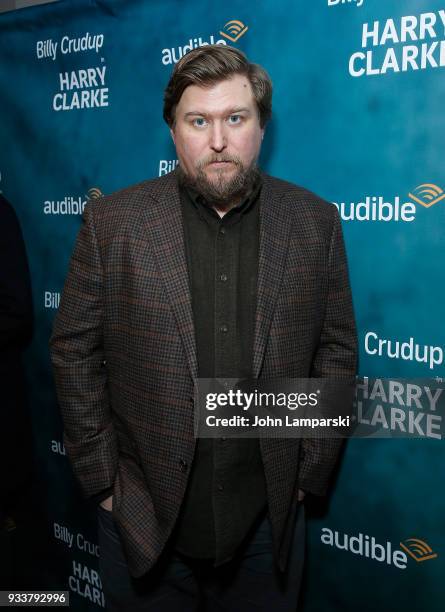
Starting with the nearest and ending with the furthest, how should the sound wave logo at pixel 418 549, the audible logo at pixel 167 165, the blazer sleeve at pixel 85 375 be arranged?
the blazer sleeve at pixel 85 375
the sound wave logo at pixel 418 549
the audible logo at pixel 167 165

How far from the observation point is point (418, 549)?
6.10 feet

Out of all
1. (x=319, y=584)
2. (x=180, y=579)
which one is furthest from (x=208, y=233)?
(x=319, y=584)

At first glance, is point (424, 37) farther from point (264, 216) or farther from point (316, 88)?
point (264, 216)

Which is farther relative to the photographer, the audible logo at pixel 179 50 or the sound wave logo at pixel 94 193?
the sound wave logo at pixel 94 193

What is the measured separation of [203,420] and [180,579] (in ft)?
1.65

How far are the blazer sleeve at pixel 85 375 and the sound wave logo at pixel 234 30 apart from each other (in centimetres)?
74

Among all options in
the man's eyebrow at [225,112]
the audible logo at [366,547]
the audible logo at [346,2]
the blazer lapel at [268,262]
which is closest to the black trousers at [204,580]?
the audible logo at [366,547]

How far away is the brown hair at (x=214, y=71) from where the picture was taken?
153 cm

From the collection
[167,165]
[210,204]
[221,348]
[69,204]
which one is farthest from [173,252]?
[69,204]

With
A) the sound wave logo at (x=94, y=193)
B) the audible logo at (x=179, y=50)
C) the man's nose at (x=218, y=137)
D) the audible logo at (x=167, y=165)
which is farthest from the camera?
the sound wave logo at (x=94, y=193)

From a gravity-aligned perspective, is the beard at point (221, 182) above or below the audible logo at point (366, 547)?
above

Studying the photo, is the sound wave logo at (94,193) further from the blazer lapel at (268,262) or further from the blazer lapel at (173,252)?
the blazer lapel at (268,262)

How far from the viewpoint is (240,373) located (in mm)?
1577

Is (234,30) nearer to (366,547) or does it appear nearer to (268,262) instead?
(268,262)
